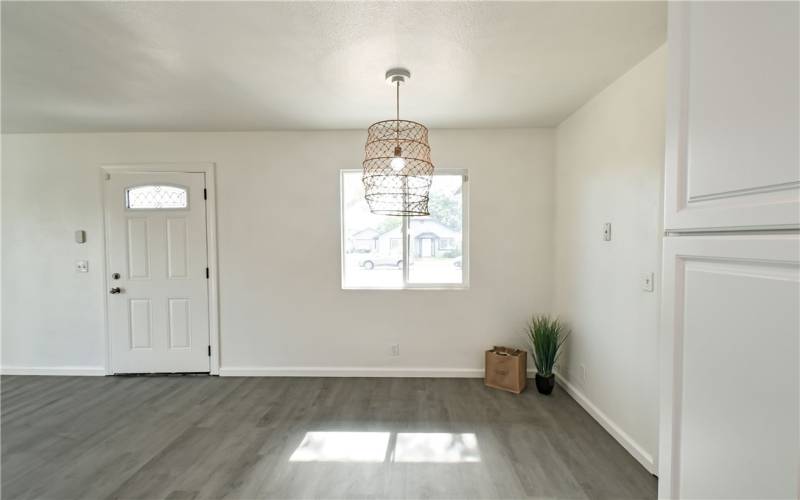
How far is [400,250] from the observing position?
3.30m

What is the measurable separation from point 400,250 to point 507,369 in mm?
1496

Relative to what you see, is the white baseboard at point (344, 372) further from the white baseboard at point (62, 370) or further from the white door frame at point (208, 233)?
the white baseboard at point (62, 370)

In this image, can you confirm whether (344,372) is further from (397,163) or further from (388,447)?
(397,163)

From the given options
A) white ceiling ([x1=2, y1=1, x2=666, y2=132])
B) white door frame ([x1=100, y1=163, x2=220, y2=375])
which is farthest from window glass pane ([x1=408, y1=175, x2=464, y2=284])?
white door frame ([x1=100, y1=163, x2=220, y2=375])

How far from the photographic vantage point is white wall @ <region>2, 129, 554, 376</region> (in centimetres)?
318

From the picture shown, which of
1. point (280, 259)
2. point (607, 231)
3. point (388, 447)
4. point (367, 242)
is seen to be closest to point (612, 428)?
point (607, 231)

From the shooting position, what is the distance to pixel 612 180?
7.50ft

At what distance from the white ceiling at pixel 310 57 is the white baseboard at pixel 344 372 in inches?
94.4

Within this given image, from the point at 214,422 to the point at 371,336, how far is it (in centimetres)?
145

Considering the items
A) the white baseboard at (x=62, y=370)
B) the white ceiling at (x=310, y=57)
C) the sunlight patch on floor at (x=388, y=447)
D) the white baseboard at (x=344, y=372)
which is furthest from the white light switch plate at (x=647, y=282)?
the white baseboard at (x=62, y=370)

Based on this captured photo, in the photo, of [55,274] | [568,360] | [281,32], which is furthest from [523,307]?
[55,274]

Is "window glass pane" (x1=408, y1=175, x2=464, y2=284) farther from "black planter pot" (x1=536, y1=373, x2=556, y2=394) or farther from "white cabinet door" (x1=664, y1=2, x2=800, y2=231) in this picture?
"white cabinet door" (x1=664, y1=2, x2=800, y2=231)

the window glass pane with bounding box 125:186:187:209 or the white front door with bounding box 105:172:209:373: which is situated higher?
the window glass pane with bounding box 125:186:187:209

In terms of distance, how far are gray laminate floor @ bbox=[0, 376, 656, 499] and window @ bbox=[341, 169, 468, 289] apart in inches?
40.4
